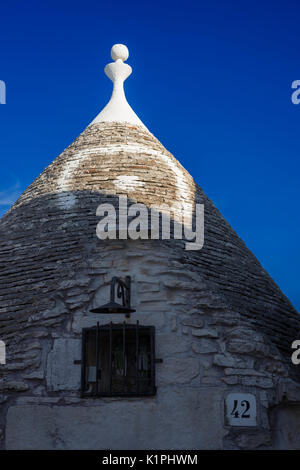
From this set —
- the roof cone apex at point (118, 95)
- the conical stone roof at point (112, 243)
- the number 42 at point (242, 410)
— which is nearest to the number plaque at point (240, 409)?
the number 42 at point (242, 410)

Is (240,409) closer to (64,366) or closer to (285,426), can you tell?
(285,426)

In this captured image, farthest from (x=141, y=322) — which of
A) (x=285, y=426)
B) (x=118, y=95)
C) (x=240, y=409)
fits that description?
(x=118, y=95)

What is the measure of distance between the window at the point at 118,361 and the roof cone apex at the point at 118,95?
4242 millimetres

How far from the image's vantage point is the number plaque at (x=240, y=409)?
522 cm

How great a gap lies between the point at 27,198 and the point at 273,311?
12.0 feet

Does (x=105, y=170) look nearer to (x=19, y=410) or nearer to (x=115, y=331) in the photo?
(x=115, y=331)

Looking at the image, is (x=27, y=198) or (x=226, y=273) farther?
(x=27, y=198)

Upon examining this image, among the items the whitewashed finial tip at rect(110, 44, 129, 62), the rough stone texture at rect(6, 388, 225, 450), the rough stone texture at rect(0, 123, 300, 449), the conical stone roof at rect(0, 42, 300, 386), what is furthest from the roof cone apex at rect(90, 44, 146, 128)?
the rough stone texture at rect(6, 388, 225, 450)

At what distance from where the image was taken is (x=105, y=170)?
760 cm

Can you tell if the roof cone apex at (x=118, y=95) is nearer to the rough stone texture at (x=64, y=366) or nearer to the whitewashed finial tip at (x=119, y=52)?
the whitewashed finial tip at (x=119, y=52)

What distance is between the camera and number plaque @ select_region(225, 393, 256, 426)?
5219 mm

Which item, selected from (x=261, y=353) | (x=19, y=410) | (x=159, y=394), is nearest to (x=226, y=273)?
(x=261, y=353)

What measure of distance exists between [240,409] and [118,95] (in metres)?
6.10

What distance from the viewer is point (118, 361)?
602 centimetres
